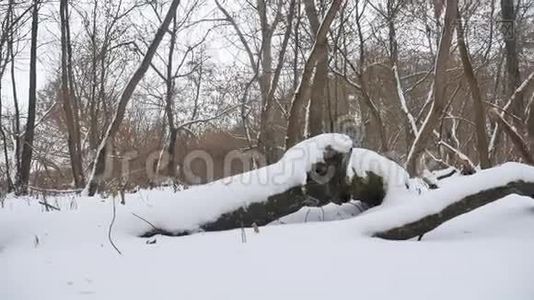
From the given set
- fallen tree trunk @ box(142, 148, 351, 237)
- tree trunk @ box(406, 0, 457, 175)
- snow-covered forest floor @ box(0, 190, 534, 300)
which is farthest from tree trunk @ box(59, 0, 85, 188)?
snow-covered forest floor @ box(0, 190, 534, 300)

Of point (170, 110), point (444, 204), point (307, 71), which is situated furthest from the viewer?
point (170, 110)

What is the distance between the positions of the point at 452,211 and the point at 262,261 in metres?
1.64

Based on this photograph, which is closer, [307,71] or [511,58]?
[307,71]

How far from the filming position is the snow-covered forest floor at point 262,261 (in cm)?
250

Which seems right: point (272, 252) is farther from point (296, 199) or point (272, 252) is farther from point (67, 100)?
point (67, 100)

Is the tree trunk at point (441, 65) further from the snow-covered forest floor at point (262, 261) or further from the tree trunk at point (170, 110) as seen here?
the tree trunk at point (170, 110)

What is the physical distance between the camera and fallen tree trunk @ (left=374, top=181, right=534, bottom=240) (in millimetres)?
3617

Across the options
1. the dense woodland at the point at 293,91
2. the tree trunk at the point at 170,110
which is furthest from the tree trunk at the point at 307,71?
the tree trunk at the point at 170,110

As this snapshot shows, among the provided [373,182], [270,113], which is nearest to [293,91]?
[270,113]

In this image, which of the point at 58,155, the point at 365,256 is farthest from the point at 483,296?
the point at 58,155

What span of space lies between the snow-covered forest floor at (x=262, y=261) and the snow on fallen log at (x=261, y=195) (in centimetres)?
25

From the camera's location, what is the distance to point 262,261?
3002mm

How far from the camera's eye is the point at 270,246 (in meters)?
3.33

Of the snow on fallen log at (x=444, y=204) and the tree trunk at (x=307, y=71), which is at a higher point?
the tree trunk at (x=307, y=71)
